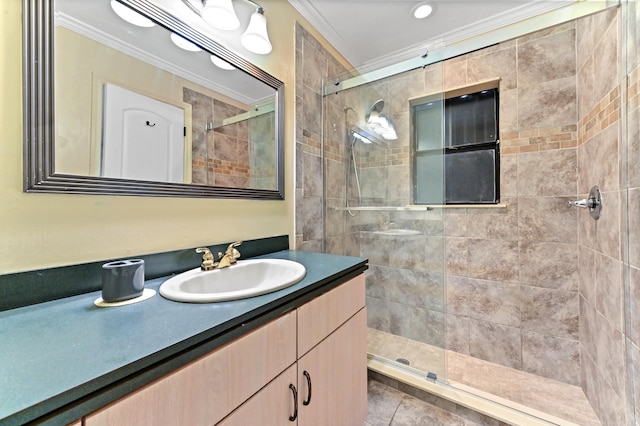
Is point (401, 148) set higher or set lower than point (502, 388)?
higher

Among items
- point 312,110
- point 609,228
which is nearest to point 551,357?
point 609,228

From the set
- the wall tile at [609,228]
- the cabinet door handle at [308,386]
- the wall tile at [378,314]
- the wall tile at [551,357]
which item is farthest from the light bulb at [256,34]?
the wall tile at [551,357]

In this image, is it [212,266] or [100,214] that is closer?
[100,214]

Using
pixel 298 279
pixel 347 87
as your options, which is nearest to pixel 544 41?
pixel 347 87

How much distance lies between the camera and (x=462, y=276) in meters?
1.98

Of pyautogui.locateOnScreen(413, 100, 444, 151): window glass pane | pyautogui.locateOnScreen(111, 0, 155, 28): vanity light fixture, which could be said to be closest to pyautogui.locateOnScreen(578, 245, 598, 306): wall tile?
pyautogui.locateOnScreen(413, 100, 444, 151): window glass pane

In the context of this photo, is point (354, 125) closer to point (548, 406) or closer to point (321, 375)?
point (321, 375)

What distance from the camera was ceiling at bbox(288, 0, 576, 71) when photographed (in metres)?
1.65

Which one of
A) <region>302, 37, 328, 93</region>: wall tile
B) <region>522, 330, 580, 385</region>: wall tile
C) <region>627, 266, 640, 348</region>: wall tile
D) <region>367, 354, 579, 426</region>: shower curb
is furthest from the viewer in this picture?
<region>302, 37, 328, 93</region>: wall tile

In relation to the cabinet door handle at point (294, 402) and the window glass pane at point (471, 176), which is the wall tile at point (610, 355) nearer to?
the window glass pane at point (471, 176)

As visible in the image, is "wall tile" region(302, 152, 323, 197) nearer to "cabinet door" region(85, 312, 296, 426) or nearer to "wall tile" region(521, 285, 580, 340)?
"cabinet door" region(85, 312, 296, 426)

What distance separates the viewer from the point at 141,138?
0.91m

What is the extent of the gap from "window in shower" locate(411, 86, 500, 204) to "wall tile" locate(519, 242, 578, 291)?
1.40 feet

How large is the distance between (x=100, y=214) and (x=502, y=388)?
228 centimetres
